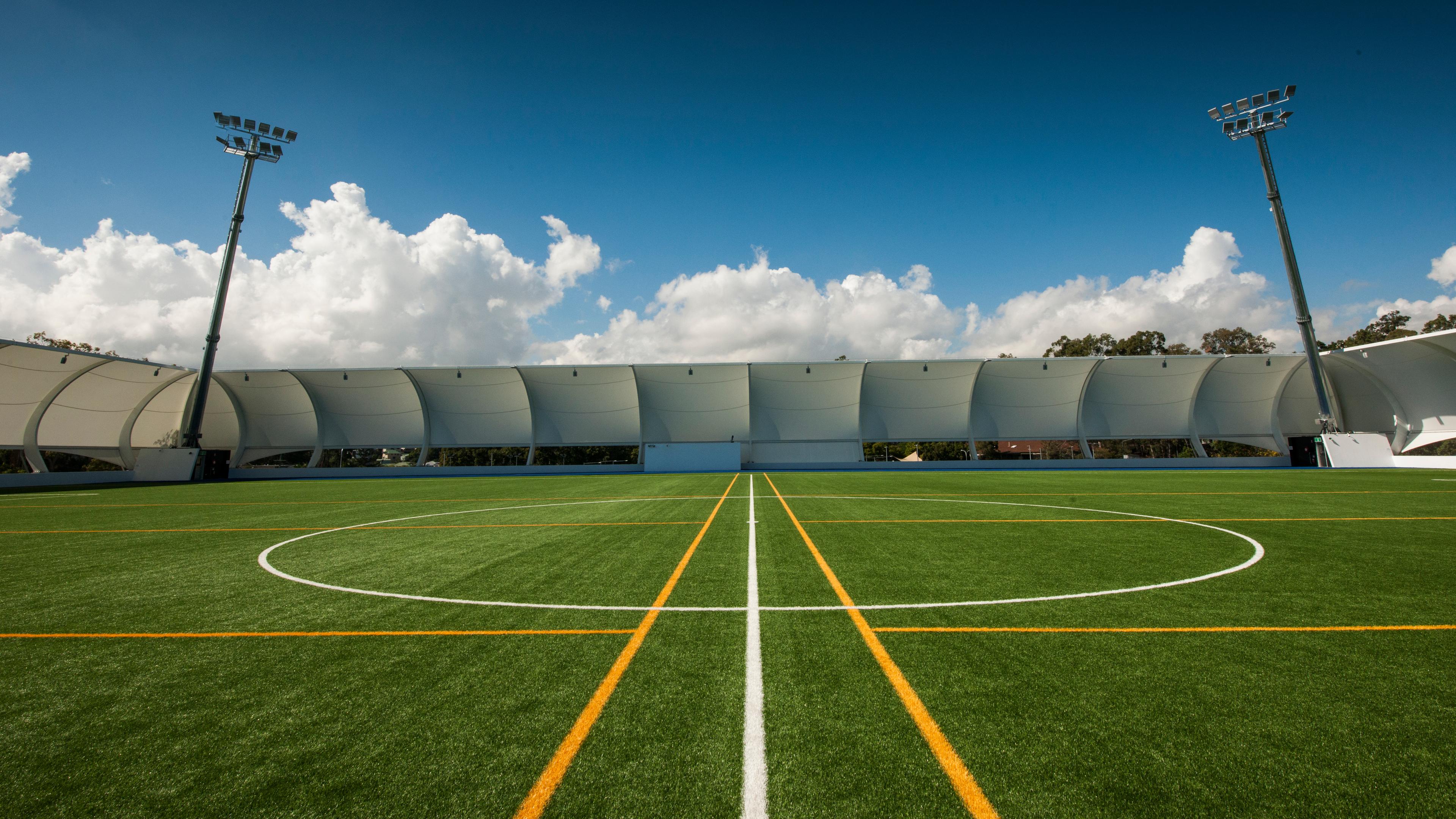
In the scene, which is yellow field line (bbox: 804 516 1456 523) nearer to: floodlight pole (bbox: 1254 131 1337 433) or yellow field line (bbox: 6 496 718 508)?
yellow field line (bbox: 6 496 718 508)

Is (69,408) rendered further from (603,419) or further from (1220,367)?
(1220,367)

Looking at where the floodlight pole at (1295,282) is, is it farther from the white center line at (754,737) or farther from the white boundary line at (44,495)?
the white boundary line at (44,495)

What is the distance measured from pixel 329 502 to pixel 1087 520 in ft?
64.2

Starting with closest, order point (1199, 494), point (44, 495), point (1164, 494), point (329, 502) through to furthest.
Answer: point (1199, 494)
point (1164, 494)
point (329, 502)
point (44, 495)

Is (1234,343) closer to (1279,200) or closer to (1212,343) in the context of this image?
(1212,343)

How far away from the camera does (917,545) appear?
25.8 ft

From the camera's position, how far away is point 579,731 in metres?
2.71

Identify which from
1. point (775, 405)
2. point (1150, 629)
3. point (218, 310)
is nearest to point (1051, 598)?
point (1150, 629)

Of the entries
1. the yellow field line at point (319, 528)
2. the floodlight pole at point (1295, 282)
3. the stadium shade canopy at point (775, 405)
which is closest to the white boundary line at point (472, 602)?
the yellow field line at point (319, 528)

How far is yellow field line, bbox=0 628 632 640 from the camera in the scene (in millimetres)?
4195

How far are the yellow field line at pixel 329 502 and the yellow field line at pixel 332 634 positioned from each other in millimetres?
11321

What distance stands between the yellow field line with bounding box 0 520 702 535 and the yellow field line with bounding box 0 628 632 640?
5.53 m

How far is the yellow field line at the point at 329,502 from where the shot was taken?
15359 millimetres

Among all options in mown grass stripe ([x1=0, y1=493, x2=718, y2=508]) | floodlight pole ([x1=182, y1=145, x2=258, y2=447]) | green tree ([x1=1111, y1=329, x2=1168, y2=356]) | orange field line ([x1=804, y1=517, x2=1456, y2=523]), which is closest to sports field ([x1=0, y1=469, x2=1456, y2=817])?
orange field line ([x1=804, y1=517, x2=1456, y2=523])
